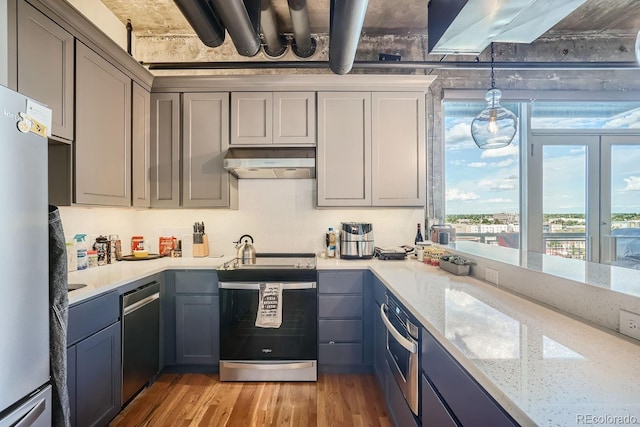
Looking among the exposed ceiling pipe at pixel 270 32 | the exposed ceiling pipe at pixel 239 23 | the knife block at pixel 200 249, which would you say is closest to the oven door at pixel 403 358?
the knife block at pixel 200 249

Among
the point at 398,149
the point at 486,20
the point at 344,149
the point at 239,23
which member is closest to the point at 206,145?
the point at 239,23

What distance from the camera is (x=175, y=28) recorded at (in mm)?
2926

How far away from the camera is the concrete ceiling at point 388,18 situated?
2.58 metres

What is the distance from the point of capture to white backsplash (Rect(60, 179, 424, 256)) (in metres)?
3.01

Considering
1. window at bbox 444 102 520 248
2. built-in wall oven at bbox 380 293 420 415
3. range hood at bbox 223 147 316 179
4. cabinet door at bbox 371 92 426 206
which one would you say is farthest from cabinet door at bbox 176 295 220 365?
window at bbox 444 102 520 248

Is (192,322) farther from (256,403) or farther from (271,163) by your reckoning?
(271,163)

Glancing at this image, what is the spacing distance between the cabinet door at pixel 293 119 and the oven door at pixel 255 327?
130 cm

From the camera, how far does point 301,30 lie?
2.51 m

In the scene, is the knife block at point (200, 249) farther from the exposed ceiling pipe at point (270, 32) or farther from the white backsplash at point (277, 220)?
the exposed ceiling pipe at point (270, 32)

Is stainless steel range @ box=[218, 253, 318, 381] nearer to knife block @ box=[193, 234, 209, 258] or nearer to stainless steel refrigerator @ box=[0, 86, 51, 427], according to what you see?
knife block @ box=[193, 234, 209, 258]

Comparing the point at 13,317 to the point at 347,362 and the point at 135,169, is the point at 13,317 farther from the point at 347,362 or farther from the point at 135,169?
the point at 347,362

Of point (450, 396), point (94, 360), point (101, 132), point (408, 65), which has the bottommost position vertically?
point (94, 360)

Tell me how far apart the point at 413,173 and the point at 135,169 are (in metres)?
2.46

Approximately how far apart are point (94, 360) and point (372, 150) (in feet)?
8.17
